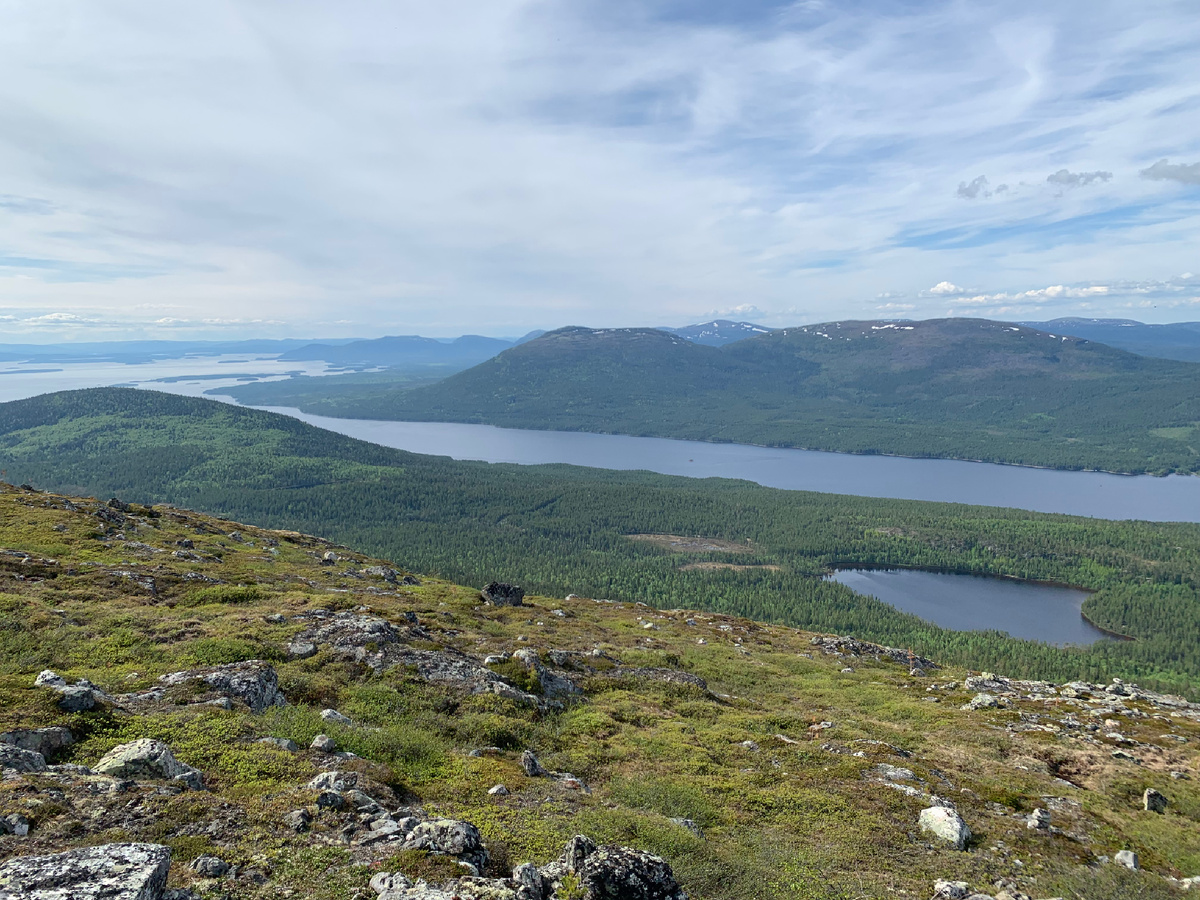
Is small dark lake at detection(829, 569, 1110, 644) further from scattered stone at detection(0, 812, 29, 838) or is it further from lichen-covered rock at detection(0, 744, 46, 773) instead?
scattered stone at detection(0, 812, 29, 838)

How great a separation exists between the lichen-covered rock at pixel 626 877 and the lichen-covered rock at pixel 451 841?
2893 millimetres

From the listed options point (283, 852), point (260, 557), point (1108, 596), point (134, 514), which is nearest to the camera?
point (283, 852)

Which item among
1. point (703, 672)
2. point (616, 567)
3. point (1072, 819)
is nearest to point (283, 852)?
point (1072, 819)

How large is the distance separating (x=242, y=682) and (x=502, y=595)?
125 feet

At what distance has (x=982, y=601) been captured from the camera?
159 meters

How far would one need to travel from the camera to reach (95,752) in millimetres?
17922

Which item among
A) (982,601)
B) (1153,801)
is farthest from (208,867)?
(982,601)

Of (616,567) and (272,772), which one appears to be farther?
(616,567)

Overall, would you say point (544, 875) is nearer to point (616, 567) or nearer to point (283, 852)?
point (283, 852)

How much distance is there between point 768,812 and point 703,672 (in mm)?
26485

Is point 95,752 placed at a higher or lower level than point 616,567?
higher

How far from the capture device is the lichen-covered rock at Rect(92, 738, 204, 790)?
16.8 metres

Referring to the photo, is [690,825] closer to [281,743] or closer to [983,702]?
[281,743]

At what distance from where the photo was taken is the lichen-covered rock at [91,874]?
1063 centimetres
